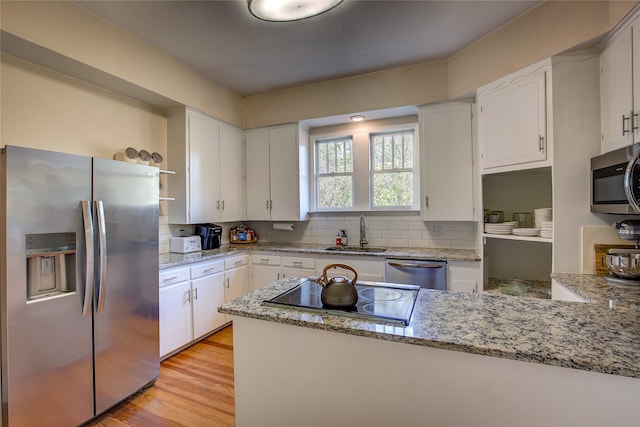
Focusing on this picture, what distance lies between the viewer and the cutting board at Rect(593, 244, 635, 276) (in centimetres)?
200

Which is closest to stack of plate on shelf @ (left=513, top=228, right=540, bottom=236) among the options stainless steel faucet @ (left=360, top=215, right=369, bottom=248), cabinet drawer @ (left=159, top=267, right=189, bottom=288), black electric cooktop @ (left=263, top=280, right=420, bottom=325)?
black electric cooktop @ (left=263, top=280, right=420, bottom=325)

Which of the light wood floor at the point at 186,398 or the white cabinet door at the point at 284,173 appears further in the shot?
the white cabinet door at the point at 284,173

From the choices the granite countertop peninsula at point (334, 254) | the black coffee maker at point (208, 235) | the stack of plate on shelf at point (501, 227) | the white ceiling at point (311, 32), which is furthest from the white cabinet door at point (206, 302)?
the stack of plate on shelf at point (501, 227)

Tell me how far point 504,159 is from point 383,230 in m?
1.55

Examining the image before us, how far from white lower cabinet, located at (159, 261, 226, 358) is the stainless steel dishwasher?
1.78 m

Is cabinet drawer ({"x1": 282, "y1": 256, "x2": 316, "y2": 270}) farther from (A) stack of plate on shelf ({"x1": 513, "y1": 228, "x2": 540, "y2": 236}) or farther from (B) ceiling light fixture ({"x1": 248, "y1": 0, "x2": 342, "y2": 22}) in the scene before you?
(B) ceiling light fixture ({"x1": 248, "y1": 0, "x2": 342, "y2": 22})

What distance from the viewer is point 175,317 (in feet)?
8.93

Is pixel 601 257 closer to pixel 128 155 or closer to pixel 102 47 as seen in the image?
pixel 128 155

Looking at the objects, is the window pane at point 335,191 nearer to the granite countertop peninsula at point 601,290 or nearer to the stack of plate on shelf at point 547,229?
the stack of plate on shelf at point 547,229

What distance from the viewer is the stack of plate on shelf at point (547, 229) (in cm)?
219

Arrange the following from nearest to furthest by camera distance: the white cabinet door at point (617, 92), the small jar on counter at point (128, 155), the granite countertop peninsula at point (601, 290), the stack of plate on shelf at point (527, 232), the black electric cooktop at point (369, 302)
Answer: the black electric cooktop at point (369, 302) → the granite countertop peninsula at point (601, 290) → the white cabinet door at point (617, 92) → the stack of plate on shelf at point (527, 232) → the small jar on counter at point (128, 155)

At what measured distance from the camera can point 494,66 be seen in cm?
256

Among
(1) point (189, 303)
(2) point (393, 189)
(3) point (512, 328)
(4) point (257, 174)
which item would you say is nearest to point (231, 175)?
(4) point (257, 174)

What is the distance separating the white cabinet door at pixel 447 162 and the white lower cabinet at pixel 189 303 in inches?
92.3
